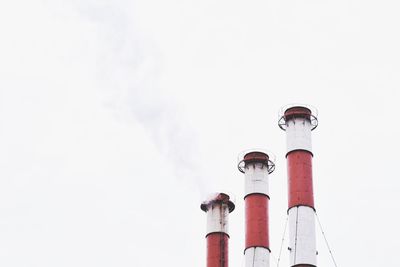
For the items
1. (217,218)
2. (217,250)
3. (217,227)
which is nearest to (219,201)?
(217,218)

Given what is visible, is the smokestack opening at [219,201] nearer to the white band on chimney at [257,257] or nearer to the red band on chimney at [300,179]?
the white band on chimney at [257,257]

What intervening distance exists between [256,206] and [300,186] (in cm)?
476

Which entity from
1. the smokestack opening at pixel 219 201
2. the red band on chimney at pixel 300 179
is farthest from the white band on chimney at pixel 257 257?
the smokestack opening at pixel 219 201

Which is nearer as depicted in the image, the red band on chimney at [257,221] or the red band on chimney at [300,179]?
the red band on chimney at [300,179]

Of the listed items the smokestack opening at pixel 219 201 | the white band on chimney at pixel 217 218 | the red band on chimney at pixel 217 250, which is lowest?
the red band on chimney at pixel 217 250

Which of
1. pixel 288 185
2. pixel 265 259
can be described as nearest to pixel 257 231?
pixel 265 259

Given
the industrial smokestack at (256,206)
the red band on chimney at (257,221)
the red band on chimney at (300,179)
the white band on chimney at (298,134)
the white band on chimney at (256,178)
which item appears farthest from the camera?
the white band on chimney at (256,178)

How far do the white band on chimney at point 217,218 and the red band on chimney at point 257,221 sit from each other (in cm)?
267

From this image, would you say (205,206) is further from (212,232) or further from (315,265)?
(315,265)

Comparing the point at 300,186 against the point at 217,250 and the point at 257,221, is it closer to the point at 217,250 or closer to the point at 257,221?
the point at 257,221

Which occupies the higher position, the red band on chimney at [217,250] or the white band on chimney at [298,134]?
the white band on chimney at [298,134]

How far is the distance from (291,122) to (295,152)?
5.85 feet

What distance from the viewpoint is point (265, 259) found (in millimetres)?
41031

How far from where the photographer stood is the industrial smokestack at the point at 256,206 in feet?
135
